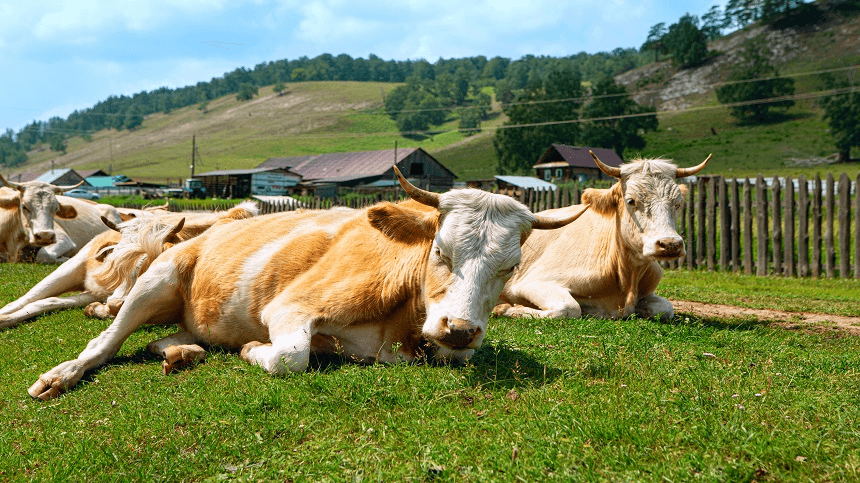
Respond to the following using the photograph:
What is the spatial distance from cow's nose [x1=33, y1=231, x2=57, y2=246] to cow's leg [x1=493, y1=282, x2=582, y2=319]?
32.2 feet

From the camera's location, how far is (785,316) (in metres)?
8.52

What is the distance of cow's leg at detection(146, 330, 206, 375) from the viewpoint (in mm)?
4957

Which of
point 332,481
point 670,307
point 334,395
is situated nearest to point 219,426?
point 334,395

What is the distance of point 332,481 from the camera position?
3.07 meters

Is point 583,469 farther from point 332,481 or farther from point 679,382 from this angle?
point 679,382

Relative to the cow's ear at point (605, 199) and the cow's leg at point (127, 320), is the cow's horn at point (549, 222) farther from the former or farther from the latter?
the cow's ear at point (605, 199)

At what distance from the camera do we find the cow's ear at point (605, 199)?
314 inches

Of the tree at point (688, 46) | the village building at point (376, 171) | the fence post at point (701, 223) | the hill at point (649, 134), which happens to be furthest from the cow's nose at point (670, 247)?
the tree at point (688, 46)

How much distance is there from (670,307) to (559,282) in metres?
1.32

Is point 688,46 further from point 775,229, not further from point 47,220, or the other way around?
point 47,220

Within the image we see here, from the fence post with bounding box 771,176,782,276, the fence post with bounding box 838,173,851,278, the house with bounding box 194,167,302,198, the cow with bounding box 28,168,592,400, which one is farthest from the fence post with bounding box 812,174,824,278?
the house with bounding box 194,167,302,198

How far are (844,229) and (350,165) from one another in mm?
71170

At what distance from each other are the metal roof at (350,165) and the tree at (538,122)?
52.6 feet

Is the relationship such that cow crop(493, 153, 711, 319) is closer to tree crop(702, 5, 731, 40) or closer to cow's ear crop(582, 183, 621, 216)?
cow's ear crop(582, 183, 621, 216)
